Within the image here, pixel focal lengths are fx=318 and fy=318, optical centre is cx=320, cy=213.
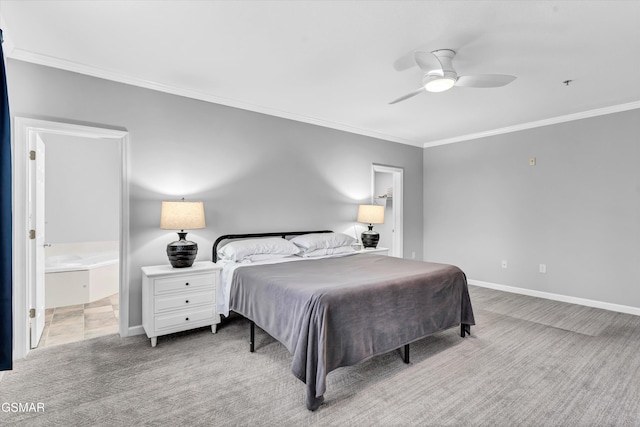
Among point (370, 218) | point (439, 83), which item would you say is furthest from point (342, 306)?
point (370, 218)

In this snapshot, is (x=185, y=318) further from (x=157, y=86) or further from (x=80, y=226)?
(x=80, y=226)

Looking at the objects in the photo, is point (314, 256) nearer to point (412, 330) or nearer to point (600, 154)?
point (412, 330)

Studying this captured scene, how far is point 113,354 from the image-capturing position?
277 centimetres

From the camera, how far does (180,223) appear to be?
121 inches

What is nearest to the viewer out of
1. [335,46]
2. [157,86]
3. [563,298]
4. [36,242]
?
[335,46]

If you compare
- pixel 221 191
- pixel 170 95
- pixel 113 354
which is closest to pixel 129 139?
pixel 170 95

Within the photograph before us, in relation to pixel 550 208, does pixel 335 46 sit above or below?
above

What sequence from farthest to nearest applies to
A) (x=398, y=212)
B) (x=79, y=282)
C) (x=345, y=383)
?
(x=398, y=212) < (x=79, y=282) < (x=345, y=383)

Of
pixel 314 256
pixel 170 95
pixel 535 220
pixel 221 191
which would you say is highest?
pixel 170 95

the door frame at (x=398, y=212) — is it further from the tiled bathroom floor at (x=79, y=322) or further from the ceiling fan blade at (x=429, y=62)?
the tiled bathroom floor at (x=79, y=322)

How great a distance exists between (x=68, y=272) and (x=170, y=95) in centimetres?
270

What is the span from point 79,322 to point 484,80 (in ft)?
15.7

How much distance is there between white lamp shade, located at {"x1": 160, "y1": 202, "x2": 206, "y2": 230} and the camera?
121 inches

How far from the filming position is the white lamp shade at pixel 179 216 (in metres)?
3.08
